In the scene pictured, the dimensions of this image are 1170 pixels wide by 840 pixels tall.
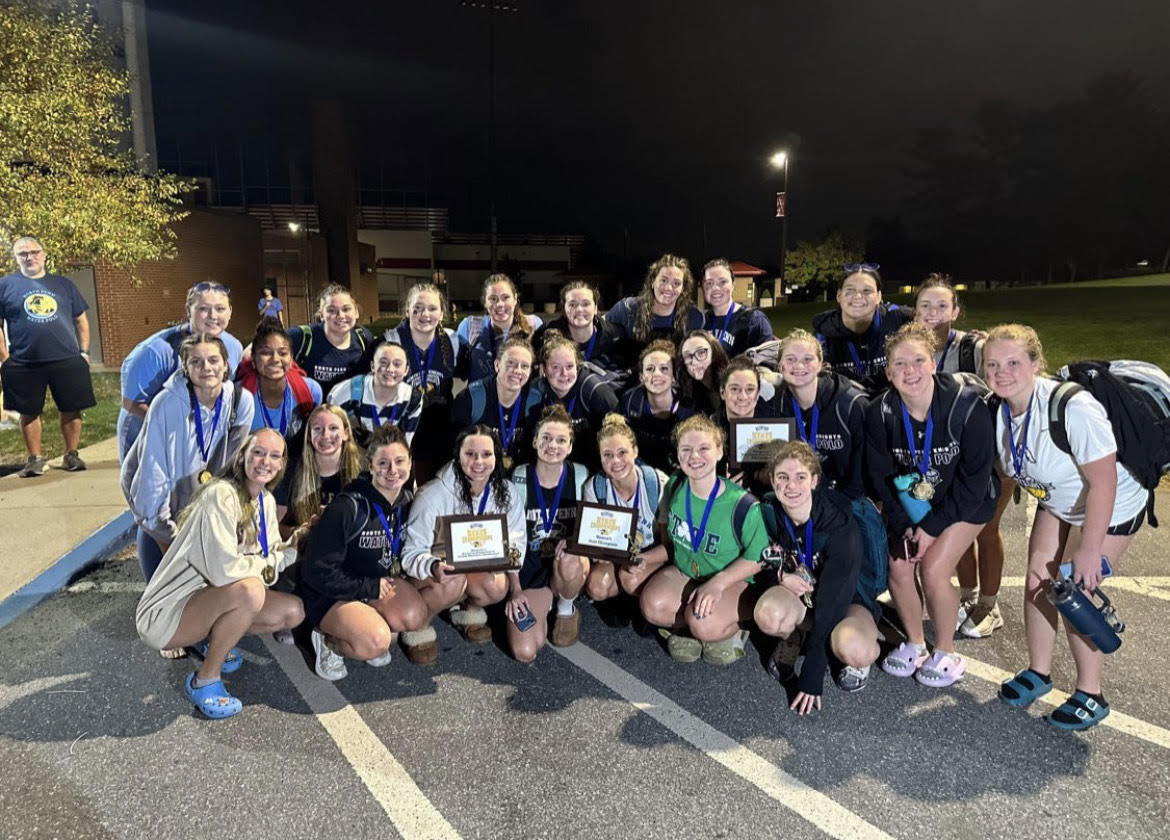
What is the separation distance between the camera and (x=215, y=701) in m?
3.53

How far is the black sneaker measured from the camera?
287 inches

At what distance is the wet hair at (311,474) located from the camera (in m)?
4.18

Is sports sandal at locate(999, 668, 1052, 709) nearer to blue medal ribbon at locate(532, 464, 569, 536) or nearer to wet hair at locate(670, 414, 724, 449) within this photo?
wet hair at locate(670, 414, 724, 449)

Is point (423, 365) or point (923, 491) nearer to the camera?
point (923, 491)

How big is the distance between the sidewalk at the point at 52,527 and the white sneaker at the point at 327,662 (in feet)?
6.86

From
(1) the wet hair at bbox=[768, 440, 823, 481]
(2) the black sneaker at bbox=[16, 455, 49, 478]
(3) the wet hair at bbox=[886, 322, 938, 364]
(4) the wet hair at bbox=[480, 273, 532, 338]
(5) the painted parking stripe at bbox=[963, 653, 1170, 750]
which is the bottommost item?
(5) the painted parking stripe at bbox=[963, 653, 1170, 750]

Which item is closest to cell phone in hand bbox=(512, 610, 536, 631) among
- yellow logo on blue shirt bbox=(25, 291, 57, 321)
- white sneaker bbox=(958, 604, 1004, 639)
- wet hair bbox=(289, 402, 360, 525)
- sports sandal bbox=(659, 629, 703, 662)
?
sports sandal bbox=(659, 629, 703, 662)

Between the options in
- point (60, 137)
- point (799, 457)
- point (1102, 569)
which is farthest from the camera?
point (60, 137)

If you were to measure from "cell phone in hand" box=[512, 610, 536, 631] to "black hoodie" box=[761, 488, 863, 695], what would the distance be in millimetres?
1441

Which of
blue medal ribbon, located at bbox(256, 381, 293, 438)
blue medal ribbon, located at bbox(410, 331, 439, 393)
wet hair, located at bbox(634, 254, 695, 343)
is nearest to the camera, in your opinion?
blue medal ribbon, located at bbox(256, 381, 293, 438)

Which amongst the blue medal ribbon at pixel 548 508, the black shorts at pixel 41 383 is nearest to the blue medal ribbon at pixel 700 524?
the blue medal ribbon at pixel 548 508

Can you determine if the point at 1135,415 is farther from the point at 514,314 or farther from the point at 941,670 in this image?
the point at 514,314

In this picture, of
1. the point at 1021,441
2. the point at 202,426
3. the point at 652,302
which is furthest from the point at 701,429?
the point at 202,426

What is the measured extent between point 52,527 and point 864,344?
6284 millimetres
